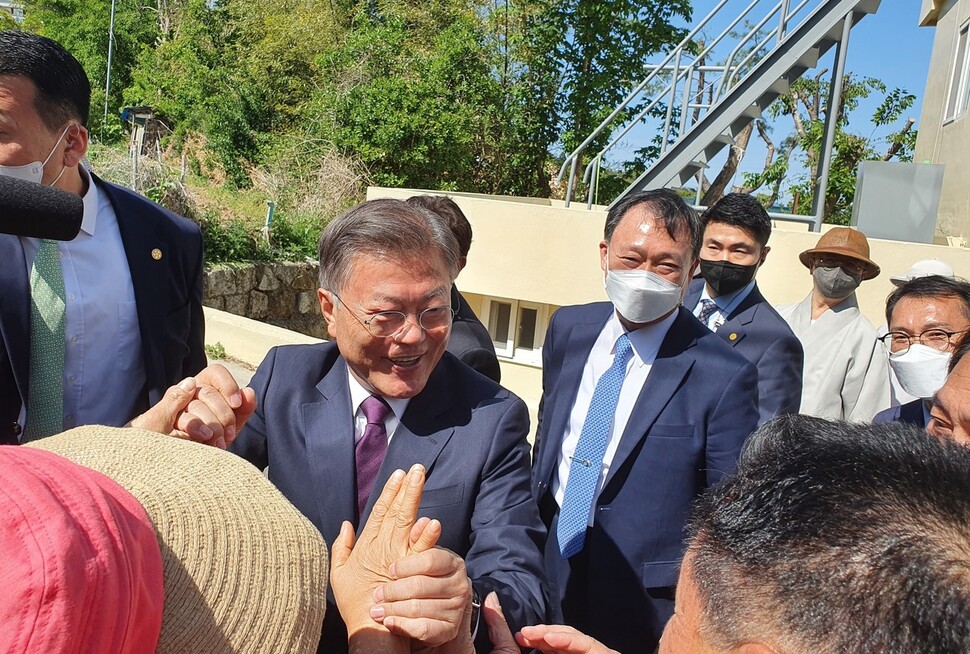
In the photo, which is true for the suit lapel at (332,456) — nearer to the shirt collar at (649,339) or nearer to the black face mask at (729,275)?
the shirt collar at (649,339)

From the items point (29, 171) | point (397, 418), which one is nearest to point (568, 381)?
point (397, 418)

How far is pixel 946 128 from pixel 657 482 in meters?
11.4

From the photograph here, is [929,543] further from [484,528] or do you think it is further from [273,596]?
[484,528]

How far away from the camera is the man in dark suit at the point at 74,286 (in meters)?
2.11

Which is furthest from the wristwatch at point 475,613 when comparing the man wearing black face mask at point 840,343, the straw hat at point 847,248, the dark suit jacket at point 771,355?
the straw hat at point 847,248

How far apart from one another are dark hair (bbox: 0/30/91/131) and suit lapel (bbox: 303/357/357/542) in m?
1.14

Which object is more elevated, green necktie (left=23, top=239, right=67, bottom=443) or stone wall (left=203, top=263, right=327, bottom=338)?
green necktie (left=23, top=239, right=67, bottom=443)

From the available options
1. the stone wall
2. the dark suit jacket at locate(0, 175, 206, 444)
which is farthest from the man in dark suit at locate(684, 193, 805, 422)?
the stone wall

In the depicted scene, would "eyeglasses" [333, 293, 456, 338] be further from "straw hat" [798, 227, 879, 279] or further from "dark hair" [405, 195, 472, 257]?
"straw hat" [798, 227, 879, 279]

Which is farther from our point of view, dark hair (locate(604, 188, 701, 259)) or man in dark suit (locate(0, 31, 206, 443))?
dark hair (locate(604, 188, 701, 259))

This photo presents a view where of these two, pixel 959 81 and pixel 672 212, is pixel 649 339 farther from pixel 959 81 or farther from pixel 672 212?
pixel 959 81

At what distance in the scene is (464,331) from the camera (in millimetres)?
2990

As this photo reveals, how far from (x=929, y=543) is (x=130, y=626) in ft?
2.68

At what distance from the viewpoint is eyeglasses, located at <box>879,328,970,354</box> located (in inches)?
116
